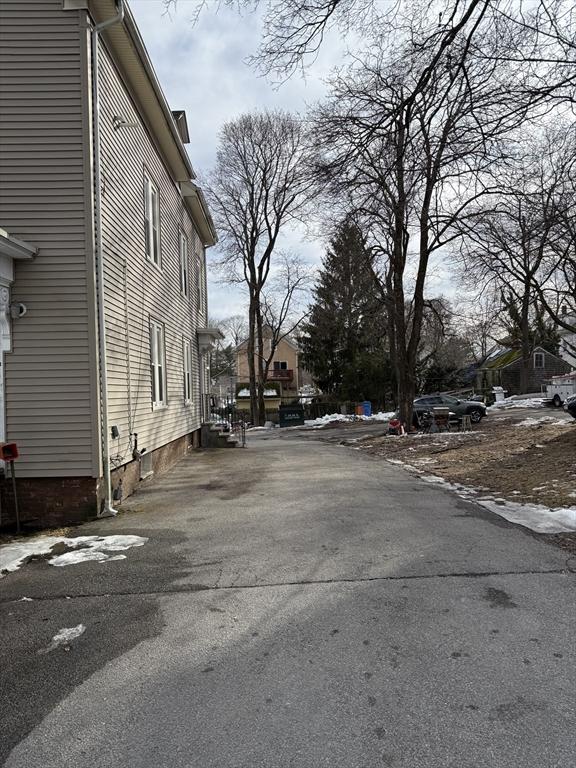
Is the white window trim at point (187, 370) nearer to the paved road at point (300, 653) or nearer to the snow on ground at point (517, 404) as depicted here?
the paved road at point (300, 653)

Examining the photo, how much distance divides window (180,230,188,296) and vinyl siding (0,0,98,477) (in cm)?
784

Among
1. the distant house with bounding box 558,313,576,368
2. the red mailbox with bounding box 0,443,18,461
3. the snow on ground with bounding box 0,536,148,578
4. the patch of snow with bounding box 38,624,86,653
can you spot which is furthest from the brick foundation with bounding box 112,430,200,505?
the distant house with bounding box 558,313,576,368

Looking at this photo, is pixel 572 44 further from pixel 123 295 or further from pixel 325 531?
pixel 123 295

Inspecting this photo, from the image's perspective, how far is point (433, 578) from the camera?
473 centimetres

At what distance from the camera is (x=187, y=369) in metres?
16.0

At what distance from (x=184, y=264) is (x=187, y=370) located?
3.06 metres

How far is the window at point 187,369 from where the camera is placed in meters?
15.6

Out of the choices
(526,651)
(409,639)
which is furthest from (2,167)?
(526,651)

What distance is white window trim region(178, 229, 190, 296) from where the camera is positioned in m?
15.3

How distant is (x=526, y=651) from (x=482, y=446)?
1142cm

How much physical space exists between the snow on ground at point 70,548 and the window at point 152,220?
639 cm

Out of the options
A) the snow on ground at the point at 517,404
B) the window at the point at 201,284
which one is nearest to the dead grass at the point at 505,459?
the window at the point at 201,284

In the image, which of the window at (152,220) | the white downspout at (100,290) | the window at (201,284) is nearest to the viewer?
the white downspout at (100,290)

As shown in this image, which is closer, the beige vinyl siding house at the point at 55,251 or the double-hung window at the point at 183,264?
the beige vinyl siding house at the point at 55,251
